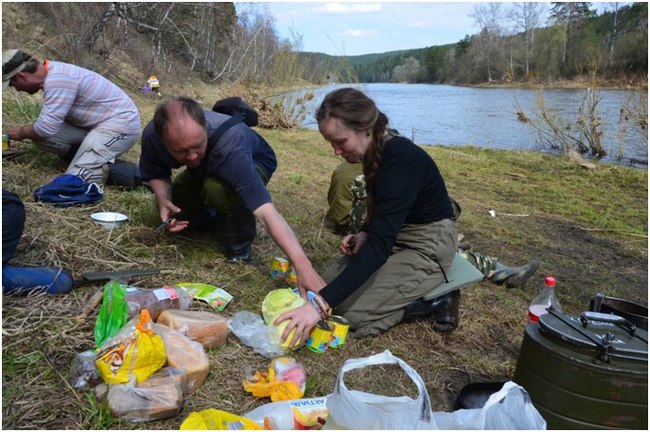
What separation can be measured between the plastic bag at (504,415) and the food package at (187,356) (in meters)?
0.92

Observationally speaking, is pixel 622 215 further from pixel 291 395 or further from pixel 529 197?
pixel 291 395

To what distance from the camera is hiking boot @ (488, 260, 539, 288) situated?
139 inches

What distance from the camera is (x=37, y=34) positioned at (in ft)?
40.2

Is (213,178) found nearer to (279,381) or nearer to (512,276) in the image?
(279,381)

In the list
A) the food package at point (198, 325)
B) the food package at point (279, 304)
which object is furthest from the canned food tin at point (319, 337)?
the food package at point (198, 325)

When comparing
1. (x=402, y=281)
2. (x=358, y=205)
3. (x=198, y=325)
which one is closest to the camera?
(x=198, y=325)

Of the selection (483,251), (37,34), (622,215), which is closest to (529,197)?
(622,215)

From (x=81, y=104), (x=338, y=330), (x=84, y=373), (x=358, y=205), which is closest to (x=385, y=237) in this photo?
(x=338, y=330)

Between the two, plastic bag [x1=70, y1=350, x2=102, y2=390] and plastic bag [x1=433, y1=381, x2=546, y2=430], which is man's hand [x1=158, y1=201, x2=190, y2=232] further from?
plastic bag [x1=433, y1=381, x2=546, y2=430]

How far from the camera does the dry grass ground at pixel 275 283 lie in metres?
2.00

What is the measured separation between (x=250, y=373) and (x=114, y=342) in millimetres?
552

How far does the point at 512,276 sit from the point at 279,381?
6.76ft

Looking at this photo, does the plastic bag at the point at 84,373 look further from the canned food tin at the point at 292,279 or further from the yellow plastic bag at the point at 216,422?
the canned food tin at the point at 292,279

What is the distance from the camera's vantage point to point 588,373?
178 cm
